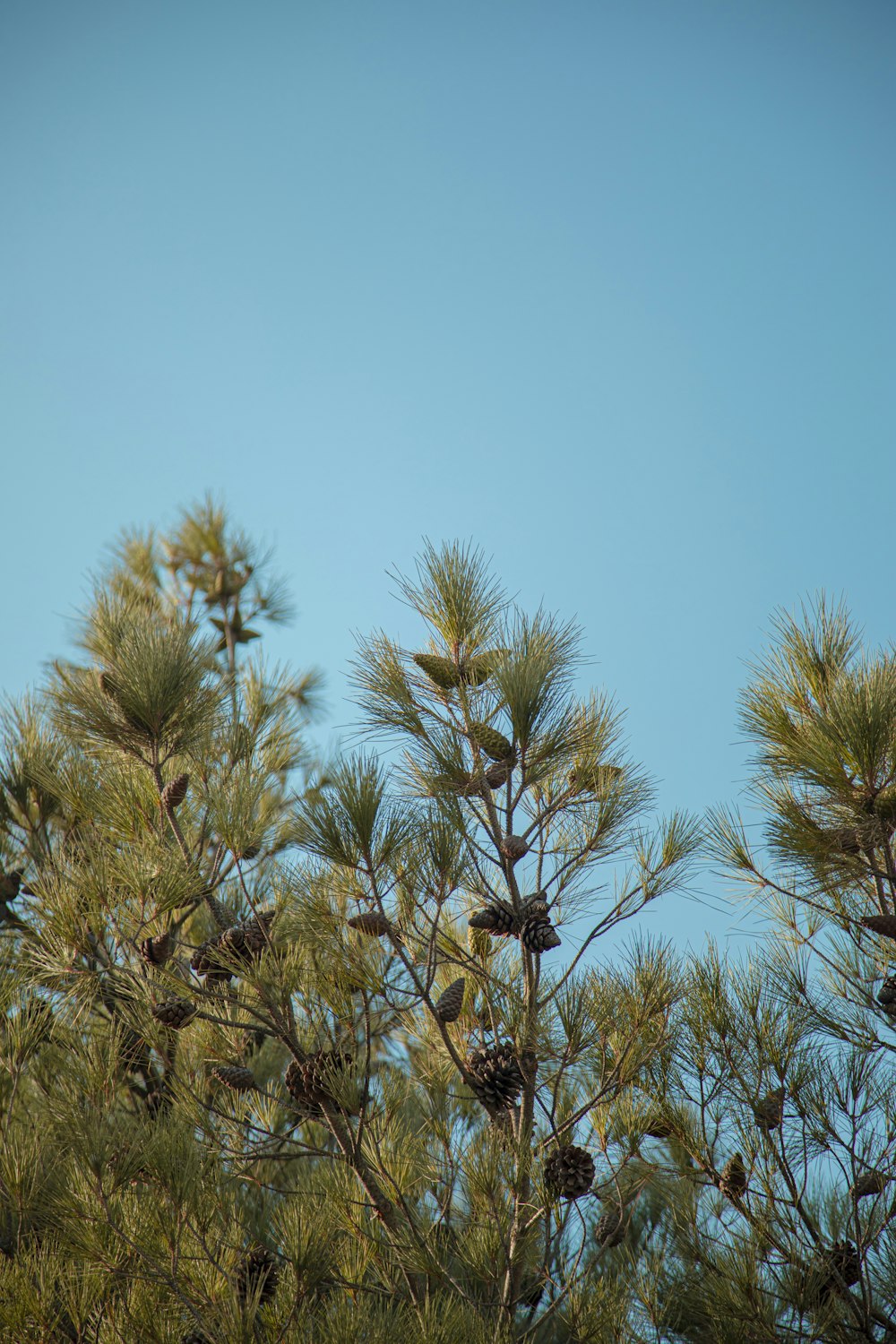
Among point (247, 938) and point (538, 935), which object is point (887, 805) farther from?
point (247, 938)

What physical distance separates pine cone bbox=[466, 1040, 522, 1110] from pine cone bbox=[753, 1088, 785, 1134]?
0.40 meters

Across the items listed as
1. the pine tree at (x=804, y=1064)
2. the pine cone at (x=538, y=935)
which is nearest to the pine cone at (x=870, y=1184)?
the pine tree at (x=804, y=1064)

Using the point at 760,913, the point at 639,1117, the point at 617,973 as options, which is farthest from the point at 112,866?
the point at 760,913

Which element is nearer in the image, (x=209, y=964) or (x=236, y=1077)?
(x=209, y=964)

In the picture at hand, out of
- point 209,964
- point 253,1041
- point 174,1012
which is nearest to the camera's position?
point 174,1012

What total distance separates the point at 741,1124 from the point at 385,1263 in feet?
1.80

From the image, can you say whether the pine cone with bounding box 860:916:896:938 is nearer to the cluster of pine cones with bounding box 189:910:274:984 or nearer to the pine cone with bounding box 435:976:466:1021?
the pine cone with bounding box 435:976:466:1021

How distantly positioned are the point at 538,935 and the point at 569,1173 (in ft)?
1.01

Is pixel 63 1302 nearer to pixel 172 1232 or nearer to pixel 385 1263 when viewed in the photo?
pixel 172 1232

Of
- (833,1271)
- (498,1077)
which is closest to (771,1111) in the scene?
(833,1271)

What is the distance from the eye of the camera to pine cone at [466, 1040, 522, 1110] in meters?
1.37

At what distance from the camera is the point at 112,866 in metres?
1.41

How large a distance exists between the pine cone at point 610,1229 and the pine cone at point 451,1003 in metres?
0.39

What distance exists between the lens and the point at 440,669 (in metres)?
1.54
